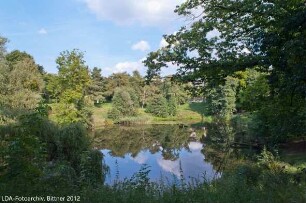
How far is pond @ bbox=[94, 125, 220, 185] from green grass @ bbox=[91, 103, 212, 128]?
20.1 ft

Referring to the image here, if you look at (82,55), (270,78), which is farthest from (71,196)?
(82,55)

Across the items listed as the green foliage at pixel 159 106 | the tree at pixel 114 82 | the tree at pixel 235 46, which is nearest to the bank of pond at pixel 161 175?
the tree at pixel 235 46

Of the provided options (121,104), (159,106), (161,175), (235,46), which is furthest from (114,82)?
(161,175)

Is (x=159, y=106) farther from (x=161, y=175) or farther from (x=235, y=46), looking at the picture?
(x=161, y=175)

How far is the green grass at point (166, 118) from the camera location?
6467 cm

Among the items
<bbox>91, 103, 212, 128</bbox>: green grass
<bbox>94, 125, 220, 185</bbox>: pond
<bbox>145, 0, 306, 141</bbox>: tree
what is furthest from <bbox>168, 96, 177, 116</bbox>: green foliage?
<bbox>145, 0, 306, 141</bbox>: tree

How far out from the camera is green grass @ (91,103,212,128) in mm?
64669

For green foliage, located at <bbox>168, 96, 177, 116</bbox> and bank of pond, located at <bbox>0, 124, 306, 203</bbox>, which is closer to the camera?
bank of pond, located at <bbox>0, 124, 306, 203</bbox>

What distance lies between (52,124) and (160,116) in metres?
55.2

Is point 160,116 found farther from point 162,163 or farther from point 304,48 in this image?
point 304,48

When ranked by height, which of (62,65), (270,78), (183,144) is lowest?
(183,144)

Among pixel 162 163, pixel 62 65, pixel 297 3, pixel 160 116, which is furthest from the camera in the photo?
pixel 160 116

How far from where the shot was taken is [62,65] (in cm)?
3856

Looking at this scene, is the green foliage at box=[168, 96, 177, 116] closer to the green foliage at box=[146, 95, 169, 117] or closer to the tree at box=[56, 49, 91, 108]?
the green foliage at box=[146, 95, 169, 117]
